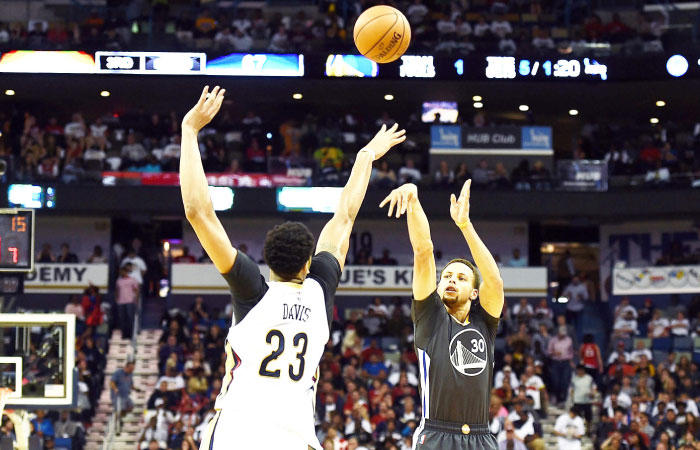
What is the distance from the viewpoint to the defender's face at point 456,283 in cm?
706

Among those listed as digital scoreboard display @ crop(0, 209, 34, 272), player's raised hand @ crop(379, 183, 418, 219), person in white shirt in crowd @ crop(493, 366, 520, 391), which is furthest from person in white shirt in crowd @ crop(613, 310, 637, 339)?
player's raised hand @ crop(379, 183, 418, 219)

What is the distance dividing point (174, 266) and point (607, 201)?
33.3ft

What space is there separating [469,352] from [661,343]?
17.2 metres

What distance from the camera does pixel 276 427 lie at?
5094mm

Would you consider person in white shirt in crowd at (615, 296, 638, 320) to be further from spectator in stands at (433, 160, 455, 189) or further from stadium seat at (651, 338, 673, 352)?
spectator in stands at (433, 160, 455, 189)

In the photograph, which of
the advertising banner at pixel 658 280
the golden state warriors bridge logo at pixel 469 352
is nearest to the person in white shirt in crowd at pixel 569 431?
the advertising banner at pixel 658 280

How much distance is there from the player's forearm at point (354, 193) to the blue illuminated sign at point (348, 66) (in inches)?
836

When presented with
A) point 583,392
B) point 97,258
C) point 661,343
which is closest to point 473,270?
point 583,392

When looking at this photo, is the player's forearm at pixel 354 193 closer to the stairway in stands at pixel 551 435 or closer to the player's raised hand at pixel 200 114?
the player's raised hand at pixel 200 114

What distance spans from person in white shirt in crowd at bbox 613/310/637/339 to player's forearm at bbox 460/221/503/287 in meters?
17.5

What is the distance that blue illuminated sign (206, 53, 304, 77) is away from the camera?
2678 centimetres

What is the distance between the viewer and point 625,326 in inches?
Answer: 944

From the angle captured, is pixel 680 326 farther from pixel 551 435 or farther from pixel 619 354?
pixel 551 435

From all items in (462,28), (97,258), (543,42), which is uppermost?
(462,28)
